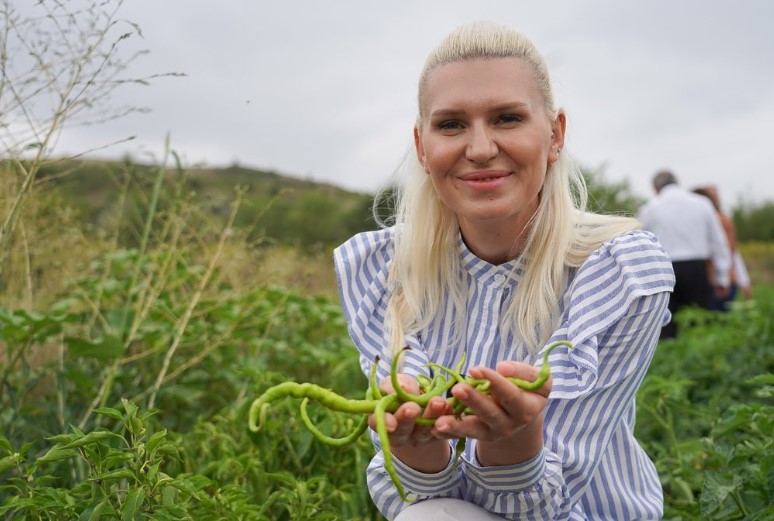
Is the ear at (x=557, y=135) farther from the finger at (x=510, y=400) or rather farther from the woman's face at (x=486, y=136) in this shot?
the finger at (x=510, y=400)

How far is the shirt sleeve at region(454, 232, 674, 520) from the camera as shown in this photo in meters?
1.64

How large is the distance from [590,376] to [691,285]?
18.4 feet

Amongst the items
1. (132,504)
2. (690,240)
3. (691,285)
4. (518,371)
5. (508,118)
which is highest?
(508,118)

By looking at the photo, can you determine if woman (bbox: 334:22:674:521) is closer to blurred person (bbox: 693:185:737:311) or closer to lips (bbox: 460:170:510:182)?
lips (bbox: 460:170:510:182)

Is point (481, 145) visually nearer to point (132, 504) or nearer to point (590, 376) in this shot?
point (590, 376)

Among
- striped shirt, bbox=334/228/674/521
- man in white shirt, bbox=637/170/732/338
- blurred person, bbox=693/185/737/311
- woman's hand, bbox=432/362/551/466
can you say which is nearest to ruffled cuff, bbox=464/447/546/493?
striped shirt, bbox=334/228/674/521

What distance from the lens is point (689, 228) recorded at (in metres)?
6.70

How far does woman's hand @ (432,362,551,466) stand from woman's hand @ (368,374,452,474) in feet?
0.08

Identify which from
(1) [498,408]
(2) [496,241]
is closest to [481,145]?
(2) [496,241]

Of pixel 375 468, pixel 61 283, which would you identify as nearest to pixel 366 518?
pixel 375 468

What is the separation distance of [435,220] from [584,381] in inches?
23.8

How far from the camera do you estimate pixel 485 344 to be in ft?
6.26

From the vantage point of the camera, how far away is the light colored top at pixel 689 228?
22.0 ft

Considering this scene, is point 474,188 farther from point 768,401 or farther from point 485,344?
point 768,401
